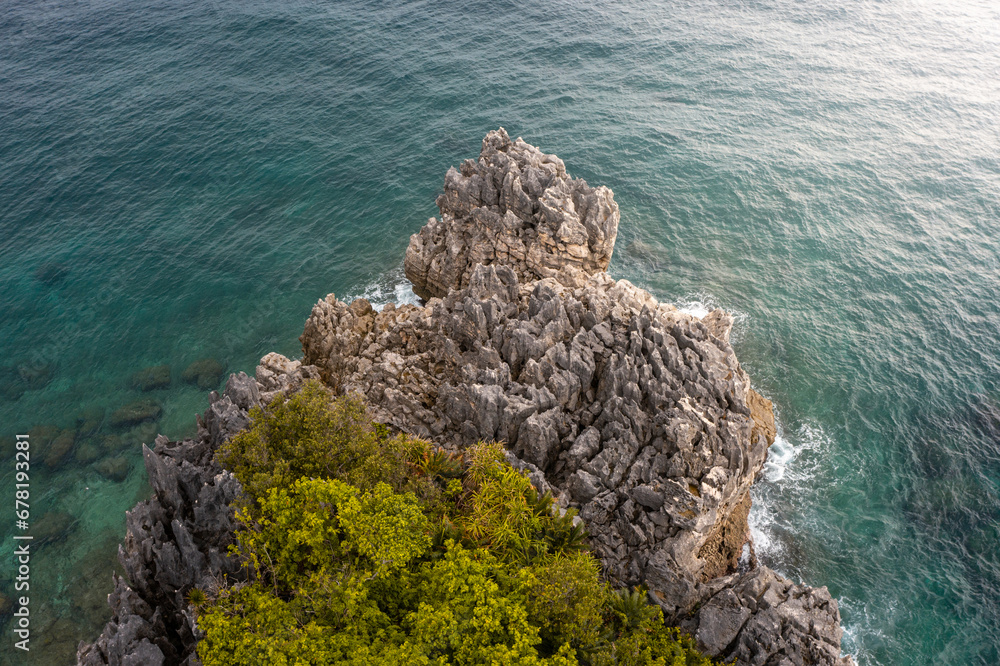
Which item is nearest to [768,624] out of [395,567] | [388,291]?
[395,567]

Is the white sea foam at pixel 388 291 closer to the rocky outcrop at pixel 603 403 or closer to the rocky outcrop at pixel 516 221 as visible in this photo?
the rocky outcrop at pixel 516 221

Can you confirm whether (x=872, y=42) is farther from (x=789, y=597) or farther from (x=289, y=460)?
(x=289, y=460)

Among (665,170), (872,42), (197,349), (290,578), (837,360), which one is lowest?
(197,349)

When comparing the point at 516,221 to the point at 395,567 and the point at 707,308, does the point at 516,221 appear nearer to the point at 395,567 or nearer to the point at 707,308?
the point at 707,308

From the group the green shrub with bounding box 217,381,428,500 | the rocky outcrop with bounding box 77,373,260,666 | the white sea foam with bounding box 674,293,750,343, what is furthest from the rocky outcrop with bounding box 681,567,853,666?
the white sea foam with bounding box 674,293,750,343

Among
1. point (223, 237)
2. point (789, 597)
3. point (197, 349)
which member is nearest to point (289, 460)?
point (789, 597)
